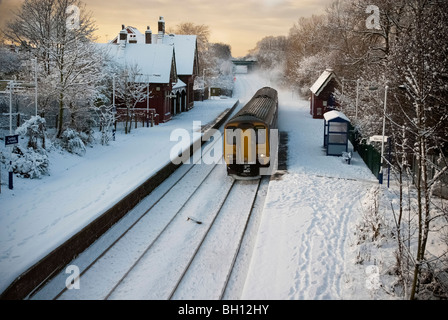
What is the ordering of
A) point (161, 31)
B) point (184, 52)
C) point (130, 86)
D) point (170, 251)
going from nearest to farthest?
point (170, 251)
point (130, 86)
point (184, 52)
point (161, 31)

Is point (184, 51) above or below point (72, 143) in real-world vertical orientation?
above

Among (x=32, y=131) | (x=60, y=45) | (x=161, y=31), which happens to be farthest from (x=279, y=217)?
(x=161, y=31)

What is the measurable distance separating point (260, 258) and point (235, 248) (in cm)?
138

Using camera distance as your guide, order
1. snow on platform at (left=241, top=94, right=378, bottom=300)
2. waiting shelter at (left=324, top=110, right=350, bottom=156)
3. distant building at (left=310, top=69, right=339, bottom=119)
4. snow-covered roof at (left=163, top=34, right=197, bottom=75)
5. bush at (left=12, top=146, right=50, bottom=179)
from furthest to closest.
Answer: snow-covered roof at (left=163, top=34, right=197, bottom=75) < distant building at (left=310, top=69, right=339, bottom=119) < waiting shelter at (left=324, top=110, right=350, bottom=156) < bush at (left=12, top=146, right=50, bottom=179) < snow on platform at (left=241, top=94, right=378, bottom=300)

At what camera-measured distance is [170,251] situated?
39.4 ft

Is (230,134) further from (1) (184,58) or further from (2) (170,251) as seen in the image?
(1) (184,58)

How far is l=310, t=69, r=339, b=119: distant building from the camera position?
35844 mm

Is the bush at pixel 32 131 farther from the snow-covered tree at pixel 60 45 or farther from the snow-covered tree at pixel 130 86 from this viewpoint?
the snow-covered tree at pixel 130 86

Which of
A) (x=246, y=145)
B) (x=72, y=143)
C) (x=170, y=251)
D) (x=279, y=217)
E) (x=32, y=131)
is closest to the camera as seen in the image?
(x=170, y=251)

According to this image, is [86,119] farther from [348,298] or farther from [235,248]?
[348,298]

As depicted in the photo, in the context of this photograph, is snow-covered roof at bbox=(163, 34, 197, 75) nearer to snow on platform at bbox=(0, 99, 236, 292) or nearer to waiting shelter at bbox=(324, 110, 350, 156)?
snow on platform at bbox=(0, 99, 236, 292)

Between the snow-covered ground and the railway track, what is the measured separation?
0.77 m

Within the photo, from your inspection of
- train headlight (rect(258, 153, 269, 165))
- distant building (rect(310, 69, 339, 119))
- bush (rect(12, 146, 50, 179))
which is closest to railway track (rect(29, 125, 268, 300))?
train headlight (rect(258, 153, 269, 165))

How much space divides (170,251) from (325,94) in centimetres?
2753
